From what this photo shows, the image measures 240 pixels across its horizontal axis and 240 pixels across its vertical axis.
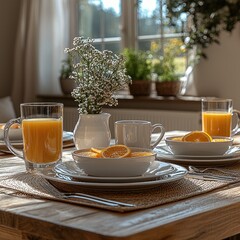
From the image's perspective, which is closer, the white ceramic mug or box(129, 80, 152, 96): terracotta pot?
the white ceramic mug

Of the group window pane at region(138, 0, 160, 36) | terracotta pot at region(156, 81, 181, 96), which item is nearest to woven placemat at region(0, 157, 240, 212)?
terracotta pot at region(156, 81, 181, 96)

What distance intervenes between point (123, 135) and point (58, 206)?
567mm

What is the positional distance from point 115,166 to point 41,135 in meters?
0.30

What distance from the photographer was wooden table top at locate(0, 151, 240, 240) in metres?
1.00

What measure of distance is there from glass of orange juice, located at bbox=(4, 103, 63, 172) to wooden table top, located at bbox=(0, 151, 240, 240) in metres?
0.24

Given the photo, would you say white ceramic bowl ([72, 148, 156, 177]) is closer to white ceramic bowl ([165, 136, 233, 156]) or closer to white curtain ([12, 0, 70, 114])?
white ceramic bowl ([165, 136, 233, 156])

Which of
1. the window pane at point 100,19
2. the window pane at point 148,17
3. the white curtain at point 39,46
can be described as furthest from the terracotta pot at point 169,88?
the white curtain at point 39,46

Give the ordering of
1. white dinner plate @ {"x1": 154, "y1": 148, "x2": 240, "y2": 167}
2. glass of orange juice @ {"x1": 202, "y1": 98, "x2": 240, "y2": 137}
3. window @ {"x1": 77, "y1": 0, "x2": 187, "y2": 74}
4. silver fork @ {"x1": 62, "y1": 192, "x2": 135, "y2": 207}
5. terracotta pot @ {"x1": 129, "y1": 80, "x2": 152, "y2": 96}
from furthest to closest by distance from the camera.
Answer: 1. window @ {"x1": 77, "y1": 0, "x2": 187, "y2": 74}
2. terracotta pot @ {"x1": 129, "y1": 80, "x2": 152, "y2": 96}
3. glass of orange juice @ {"x1": 202, "y1": 98, "x2": 240, "y2": 137}
4. white dinner plate @ {"x1": 154, "y1": 148, "x2": 240, "y2": 167}
5. silver fork @ {"x1": 62, "y1": 192, "x2": 135, "y2": 207}

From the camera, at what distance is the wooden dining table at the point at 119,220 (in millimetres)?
1006

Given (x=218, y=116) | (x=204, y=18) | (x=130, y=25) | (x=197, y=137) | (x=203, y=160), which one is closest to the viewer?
(x=203, y=160)

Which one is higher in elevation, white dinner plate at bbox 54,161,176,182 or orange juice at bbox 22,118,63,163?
orange juice at bbox 22,118,63,163

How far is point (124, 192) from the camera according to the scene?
51.2 inches

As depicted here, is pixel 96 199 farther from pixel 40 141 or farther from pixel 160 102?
pixel 160 102

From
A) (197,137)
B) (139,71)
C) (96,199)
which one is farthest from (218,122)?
(139,71)
